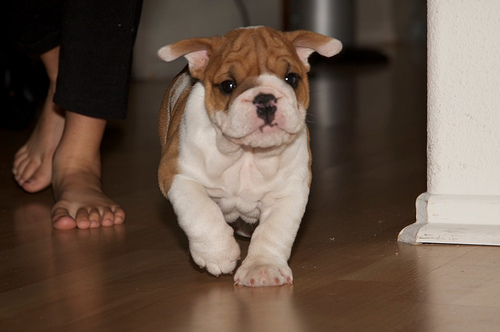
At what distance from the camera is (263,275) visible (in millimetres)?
1586

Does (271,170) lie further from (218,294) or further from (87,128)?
(87,128)

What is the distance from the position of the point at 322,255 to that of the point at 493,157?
41cm

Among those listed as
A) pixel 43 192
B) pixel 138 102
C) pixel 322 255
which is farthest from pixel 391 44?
pixel 322 255

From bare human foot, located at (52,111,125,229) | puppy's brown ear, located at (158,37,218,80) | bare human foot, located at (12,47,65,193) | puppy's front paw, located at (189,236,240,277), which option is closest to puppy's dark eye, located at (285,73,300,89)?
puppy's brown ear, located at (158,37,218,80)

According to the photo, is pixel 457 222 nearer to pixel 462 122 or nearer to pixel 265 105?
pixel 462 122

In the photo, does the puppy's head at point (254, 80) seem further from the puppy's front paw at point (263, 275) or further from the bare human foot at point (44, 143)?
the bare human foot at point (44, 143)

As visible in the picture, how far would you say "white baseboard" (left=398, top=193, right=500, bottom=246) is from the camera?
1.85 metres

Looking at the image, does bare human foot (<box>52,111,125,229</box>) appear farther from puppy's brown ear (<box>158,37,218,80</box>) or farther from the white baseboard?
the white baseboard

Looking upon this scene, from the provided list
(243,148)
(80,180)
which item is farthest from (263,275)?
(80,180)

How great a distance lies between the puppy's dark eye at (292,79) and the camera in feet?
5.39

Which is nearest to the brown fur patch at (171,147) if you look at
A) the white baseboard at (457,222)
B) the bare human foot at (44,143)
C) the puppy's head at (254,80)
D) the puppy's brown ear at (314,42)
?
the puppy's head at (254,80)

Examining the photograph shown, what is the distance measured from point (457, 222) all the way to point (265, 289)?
54cm

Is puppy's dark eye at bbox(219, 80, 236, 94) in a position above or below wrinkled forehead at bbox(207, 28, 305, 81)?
below

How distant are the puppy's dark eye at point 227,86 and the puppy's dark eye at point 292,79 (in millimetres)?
96
